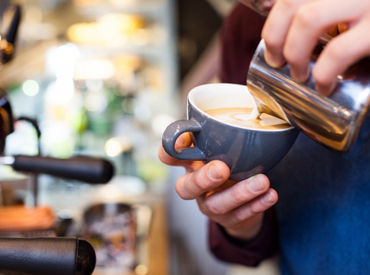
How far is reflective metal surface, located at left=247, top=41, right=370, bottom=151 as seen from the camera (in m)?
0.36

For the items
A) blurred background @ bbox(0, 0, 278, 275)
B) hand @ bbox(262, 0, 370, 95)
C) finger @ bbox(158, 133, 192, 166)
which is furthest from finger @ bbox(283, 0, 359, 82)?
blurred background @ bbox(0, 0, 278, 275)

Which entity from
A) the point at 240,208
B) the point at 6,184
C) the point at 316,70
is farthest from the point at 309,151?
the point at 6,184

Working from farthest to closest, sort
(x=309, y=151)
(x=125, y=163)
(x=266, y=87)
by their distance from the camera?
(x=125, y=163) < (x=309, y=151) < (x=266, y=87)

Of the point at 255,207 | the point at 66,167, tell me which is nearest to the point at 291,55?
the point at 255,207

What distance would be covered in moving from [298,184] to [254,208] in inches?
10.4

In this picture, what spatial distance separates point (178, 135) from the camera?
438 mm

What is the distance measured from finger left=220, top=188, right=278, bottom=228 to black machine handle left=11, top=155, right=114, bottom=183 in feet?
0.70

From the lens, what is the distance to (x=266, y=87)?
1.39ft

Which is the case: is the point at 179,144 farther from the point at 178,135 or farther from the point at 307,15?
the point at 307,15

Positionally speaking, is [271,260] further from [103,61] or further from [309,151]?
[103,61]

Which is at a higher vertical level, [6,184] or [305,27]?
[305,27]

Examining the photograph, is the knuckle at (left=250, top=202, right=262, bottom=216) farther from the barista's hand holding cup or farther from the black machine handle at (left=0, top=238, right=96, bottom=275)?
the black machine handle at (left=0, top=238, right=96, bottom=275)

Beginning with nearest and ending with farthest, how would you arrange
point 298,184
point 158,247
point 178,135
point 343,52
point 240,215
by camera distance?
point 343,52, point 178,135, point 240,215, point 298,184, point 158,247

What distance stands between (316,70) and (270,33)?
56 mm
